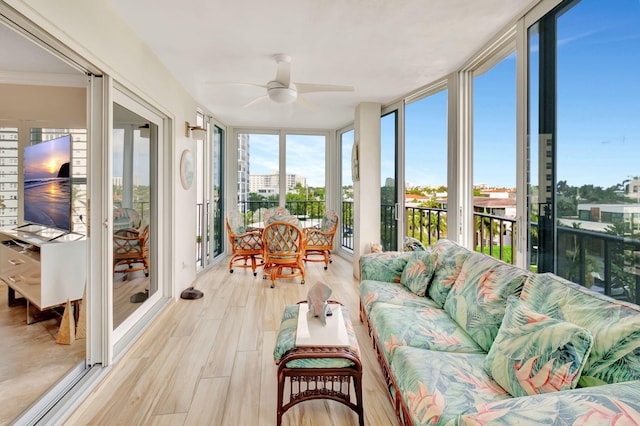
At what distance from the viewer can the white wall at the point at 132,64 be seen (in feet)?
5.37

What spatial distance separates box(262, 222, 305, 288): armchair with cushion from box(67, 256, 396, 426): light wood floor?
0.84 metres

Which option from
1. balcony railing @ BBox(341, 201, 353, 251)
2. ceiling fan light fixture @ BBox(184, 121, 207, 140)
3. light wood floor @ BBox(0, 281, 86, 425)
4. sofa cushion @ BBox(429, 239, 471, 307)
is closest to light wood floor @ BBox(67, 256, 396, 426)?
light wood floor @ BBox(0, 281, 86, 425)

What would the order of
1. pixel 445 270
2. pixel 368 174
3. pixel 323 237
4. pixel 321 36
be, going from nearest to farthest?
pixel 445 270, pixel 321 36, pixel 368 174, pixel 323 237

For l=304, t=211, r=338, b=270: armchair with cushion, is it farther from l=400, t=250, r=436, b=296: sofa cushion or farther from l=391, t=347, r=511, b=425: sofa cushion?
l=391, t=347, r=511, b=425: sofa cushion

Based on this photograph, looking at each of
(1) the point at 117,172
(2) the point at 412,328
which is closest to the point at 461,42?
(2) the point at 412,328

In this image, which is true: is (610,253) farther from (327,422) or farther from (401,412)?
(327,422)

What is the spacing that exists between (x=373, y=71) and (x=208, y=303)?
10.3ft

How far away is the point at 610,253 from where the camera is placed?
1.74 metres

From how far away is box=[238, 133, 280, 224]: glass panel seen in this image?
6371 millimetres

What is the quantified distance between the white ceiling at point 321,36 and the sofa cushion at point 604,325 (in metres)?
1.97

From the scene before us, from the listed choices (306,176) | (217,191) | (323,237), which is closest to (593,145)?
(323,237)

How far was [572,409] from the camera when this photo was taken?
32.3 inches

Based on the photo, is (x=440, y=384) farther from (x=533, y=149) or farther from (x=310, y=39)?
(x=310, y=39)

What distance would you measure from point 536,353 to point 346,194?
523 cm
